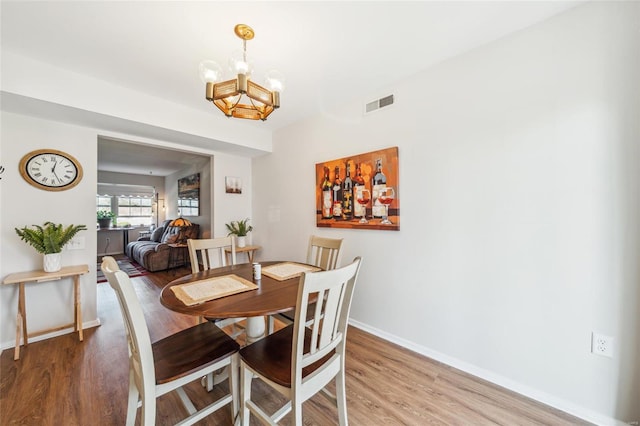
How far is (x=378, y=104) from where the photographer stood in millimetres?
2434

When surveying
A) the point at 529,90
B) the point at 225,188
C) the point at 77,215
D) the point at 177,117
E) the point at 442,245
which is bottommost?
the point at 442,245

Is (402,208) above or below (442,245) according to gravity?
above

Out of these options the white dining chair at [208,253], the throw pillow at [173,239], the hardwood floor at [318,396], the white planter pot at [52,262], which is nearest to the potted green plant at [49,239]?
the white planter pot at [52,262]

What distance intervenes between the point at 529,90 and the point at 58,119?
404 centimetres

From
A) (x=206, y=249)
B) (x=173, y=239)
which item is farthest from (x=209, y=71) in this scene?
(x=173, y=239)

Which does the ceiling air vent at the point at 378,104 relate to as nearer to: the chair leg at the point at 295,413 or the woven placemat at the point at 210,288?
the woven placemat at the point at 210,288

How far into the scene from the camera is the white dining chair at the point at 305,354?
1028 mm

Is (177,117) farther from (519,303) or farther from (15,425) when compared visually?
(519,303)

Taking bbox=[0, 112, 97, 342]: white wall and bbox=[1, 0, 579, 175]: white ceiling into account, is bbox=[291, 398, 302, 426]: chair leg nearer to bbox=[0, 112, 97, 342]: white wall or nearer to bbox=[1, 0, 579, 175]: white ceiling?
bbox=[1, 0, 579, 175]: white ceiling

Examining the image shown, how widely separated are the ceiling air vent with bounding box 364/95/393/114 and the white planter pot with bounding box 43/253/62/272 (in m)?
3.31

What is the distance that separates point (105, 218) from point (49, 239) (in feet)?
17.7

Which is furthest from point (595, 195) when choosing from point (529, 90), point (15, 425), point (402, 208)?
point (15, 425)

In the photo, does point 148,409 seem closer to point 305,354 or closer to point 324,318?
point 305,354

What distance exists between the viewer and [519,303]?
167 cm
